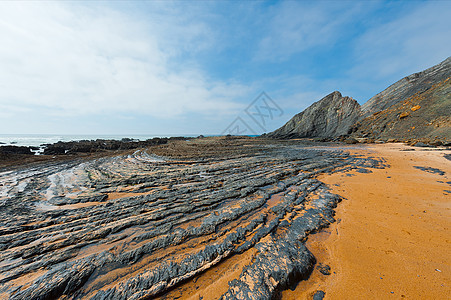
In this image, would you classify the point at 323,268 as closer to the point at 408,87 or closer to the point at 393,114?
the point at 393,114

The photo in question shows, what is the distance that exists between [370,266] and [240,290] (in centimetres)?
244

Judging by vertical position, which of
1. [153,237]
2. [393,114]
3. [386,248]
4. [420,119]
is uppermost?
[393,114]

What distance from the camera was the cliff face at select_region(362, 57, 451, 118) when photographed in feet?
93.9

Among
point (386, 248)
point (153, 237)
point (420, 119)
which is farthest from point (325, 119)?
point (153, 237)

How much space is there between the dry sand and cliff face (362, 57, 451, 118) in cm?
4209

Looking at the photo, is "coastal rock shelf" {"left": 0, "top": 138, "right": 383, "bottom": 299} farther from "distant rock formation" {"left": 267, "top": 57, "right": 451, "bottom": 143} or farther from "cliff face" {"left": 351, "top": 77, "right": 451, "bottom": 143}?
"distant rock formation" {"left": 267, "top": 57, "right": 451, "bottom": 143}

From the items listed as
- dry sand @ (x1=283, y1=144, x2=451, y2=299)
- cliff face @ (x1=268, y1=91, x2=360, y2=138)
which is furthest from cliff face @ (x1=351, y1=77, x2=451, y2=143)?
dry sand @ (x1=283, y1=144, x2=451, y2=299)

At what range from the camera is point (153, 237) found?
11.3ft

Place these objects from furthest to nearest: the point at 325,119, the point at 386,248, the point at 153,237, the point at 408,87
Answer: the point at 325,119
the point at 408,87
the point at 153,237
the point at 386,248

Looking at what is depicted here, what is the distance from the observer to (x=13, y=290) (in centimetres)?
229

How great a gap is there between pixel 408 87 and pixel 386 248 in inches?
2008

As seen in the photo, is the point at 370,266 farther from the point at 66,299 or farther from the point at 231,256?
the point at 66,299

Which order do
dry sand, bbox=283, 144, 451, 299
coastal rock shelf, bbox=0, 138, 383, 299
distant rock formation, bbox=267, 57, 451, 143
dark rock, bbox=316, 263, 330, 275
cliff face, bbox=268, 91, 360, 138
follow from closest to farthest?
dry sand, bbox=283, 144, 451, 299, coastal rock shelf, bbox=0, 138, 383, 299, dark rock, bbox=316, 263, 330, 275, distant rock formation, bbox=267, 57, 451, 143, cliff face, bbox=268, 91, 360, 138

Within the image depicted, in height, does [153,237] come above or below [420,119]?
below
